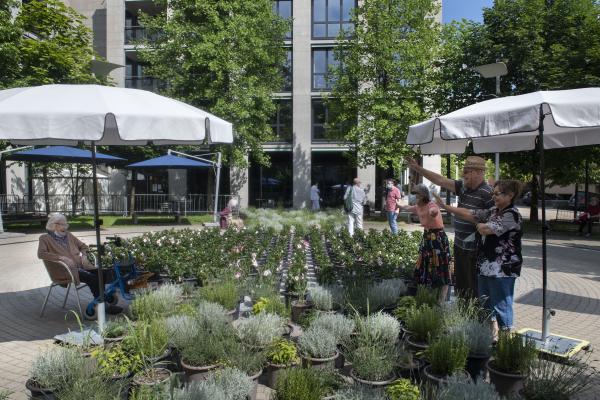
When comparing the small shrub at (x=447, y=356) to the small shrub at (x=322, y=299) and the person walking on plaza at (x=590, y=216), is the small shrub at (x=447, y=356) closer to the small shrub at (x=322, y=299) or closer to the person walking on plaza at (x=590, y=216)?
the small shrub at (x=322, y=299)

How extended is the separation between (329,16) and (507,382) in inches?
1103

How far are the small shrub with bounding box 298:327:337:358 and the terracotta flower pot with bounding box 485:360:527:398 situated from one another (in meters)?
1.37

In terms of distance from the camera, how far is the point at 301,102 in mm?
27969

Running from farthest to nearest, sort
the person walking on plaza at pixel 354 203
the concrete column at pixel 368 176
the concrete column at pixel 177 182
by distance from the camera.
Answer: the concrete column at pixel 177 182 → the concrete column at pixel 368 176 → the person walking on plaza at pixel 354 203

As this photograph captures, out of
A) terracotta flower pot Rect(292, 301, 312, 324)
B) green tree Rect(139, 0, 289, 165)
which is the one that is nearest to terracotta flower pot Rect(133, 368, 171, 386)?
terracotta flower pot Rect(292, 301, 312, 324)

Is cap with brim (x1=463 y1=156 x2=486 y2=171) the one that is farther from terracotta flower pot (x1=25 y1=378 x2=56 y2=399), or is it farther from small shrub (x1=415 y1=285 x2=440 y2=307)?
terracotta flower pot (x1=25 y1=378 x2=56 y2=399)

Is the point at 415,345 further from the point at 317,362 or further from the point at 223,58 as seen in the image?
the point at 223,58

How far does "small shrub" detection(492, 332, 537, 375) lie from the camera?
3.58 metres

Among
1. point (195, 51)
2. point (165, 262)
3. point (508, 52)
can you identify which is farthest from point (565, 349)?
point (195, 51)

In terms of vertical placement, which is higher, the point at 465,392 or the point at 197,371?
the point at 465,392

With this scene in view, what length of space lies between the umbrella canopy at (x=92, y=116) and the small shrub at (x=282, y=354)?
2.23 meters

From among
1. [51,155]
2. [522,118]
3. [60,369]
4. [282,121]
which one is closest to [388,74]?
[282,121]

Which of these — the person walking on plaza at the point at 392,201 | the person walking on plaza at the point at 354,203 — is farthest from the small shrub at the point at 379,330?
the person walking on plaza at the point at 392,201

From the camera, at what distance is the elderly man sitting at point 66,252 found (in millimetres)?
5832
